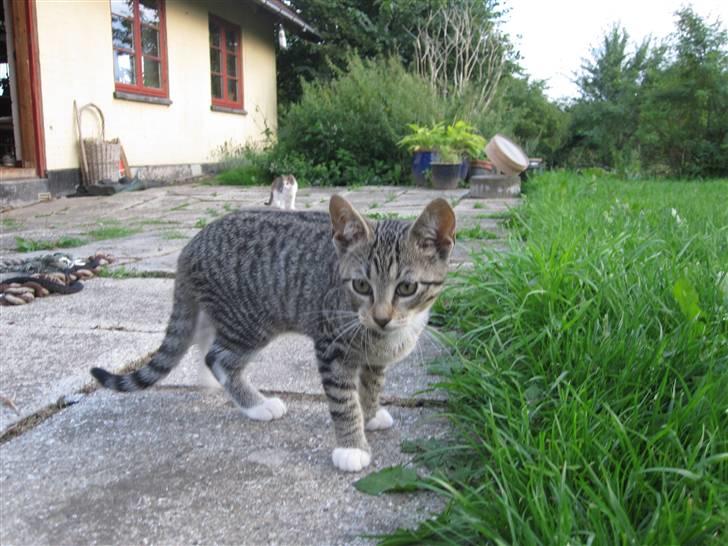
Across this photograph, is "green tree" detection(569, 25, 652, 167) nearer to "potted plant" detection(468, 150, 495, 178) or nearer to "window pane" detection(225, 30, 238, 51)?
"potted plant" detection(468, 150, 495, 178)

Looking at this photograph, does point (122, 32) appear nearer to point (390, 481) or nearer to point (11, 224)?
point (11, 224)

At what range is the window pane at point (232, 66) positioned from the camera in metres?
14.8

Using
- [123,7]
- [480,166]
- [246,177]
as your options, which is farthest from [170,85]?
[480,166]

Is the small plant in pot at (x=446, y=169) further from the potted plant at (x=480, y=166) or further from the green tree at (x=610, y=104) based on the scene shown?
the green tree at (x=610, y=104)

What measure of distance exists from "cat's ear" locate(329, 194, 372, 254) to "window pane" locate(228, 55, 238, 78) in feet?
44.4

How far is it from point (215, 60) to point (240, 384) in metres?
13.1

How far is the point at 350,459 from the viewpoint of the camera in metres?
1.79

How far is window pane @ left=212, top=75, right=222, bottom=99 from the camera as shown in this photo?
14.0 meters

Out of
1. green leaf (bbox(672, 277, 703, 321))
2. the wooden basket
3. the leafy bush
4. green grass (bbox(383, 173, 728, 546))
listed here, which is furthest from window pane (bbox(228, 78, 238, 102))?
green leaf (bbox(672, 277, 703, 321))

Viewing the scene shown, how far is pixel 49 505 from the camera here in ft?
5.19

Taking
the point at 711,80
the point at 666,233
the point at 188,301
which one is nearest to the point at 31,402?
the point at 188,301

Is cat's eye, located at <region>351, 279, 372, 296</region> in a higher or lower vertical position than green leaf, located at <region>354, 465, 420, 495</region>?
higher

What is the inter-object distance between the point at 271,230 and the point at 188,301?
0.39 m

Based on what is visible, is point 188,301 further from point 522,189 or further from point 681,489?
point 522,189
